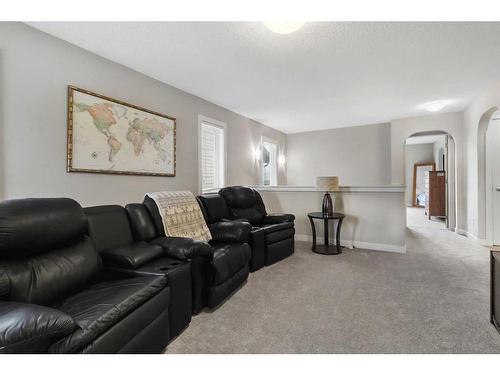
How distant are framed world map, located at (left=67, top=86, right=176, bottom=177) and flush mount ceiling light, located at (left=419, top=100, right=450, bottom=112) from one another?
4487 mm

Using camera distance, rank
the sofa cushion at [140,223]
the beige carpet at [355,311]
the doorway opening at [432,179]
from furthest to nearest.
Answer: the doorway opening at [432,179], the sofa cushion at [140,223], the beige carpet at [355,311]

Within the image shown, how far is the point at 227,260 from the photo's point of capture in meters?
2.24

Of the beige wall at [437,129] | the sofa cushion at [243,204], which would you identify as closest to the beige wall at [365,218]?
the sofa cushion at [243,204]

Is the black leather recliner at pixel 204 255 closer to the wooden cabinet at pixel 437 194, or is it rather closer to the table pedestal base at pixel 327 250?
the table pedestal base at pixel 327 250

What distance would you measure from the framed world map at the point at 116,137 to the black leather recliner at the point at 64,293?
111cm

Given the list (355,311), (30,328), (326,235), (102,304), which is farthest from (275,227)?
(30,328)

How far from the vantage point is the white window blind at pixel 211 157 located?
14.1 ft

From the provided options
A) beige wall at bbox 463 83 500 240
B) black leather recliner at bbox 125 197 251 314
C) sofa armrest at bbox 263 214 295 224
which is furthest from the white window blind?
beige wall at bbox 463 83 500 240

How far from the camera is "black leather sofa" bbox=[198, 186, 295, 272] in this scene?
10.3 feet

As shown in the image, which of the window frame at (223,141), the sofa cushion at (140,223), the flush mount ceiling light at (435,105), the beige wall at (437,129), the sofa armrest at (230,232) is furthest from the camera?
the beige wall at (437,129)

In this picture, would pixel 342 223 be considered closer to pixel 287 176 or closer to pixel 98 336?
pixel 287 176

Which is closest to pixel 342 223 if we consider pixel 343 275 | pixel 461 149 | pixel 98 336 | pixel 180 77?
pixel 343 275

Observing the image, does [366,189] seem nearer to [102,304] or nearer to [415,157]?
[102,304]
